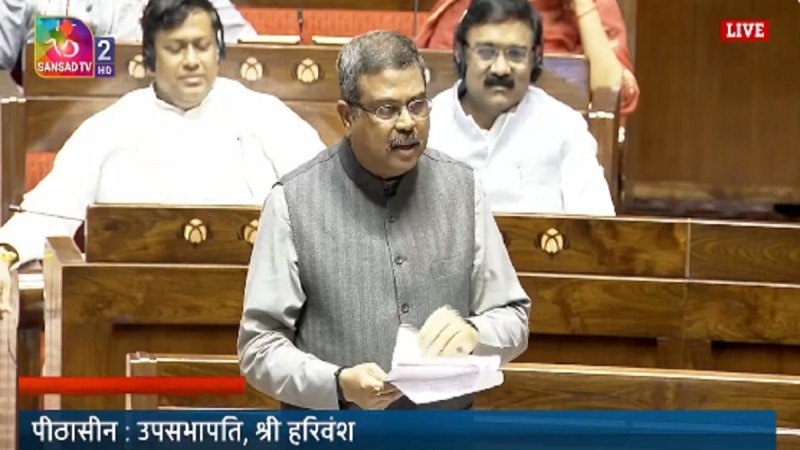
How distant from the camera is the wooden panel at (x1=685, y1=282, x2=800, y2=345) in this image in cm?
212

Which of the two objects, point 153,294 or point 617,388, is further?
point 153,294

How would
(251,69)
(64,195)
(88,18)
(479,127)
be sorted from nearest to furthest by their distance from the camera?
(64,195) → (479,127) → (251,69) → (88,18)

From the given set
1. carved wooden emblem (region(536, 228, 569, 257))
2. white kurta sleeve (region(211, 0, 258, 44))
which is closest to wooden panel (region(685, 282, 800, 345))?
carved wooden emblem (region(536, 228, 569, 257))

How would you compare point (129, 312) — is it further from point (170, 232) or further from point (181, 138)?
point (181, 138)

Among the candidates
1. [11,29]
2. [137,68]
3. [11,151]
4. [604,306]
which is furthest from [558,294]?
[11,29]

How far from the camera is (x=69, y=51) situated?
2881 millimetres

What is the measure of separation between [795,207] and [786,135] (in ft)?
0.48

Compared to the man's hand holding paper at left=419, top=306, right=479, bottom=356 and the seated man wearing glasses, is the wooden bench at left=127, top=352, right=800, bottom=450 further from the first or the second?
the seated man wearing glasses

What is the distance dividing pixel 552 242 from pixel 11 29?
127cm

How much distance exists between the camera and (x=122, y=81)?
2.81m

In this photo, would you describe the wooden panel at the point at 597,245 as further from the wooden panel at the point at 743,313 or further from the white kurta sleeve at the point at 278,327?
the white kurta sleeve at the point at 278,327

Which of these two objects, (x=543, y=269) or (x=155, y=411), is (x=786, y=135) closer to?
(x=543, y=269)

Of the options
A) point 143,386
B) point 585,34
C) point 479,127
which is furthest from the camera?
point 585,34

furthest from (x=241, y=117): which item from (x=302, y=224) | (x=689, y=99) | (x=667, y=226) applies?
(x=689, y=99)
